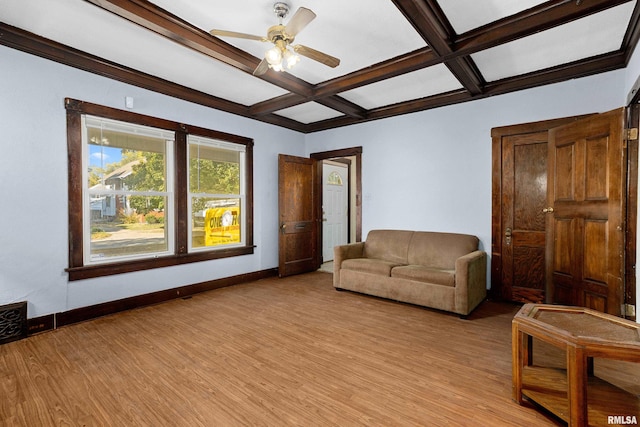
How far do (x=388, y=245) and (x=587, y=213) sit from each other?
2.34m

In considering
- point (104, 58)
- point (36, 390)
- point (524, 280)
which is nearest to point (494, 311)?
point (524, 280)

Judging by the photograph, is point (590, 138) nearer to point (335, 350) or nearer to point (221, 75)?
point (335, 350)

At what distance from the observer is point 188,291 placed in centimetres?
423

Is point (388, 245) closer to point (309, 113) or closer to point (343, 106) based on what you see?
point (343, 106)

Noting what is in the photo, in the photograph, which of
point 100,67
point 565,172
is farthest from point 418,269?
point 100,67

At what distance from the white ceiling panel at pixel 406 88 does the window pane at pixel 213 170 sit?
2045mm

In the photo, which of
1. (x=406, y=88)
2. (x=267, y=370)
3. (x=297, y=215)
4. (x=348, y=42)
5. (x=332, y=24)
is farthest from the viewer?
(x=297, y=215)

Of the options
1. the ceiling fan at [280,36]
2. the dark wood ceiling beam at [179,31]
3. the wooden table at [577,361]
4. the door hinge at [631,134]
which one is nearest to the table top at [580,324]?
the wooden table at [577,361]

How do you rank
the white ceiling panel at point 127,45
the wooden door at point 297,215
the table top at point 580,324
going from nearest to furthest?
the table top at point 580,324 → the white ceiling panel at point 127,45 → the wooden door at point 297,215

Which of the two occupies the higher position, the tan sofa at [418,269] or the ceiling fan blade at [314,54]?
the ceiling fan blade at [314,54]

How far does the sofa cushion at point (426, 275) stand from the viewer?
3.47 meters

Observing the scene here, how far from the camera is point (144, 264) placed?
3803 millimetres

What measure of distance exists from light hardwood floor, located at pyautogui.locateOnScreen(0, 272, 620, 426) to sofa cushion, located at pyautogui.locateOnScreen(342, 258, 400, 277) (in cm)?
58

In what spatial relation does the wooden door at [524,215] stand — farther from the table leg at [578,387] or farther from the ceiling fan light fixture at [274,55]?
the ceiling fan light fixture at [274,55]
